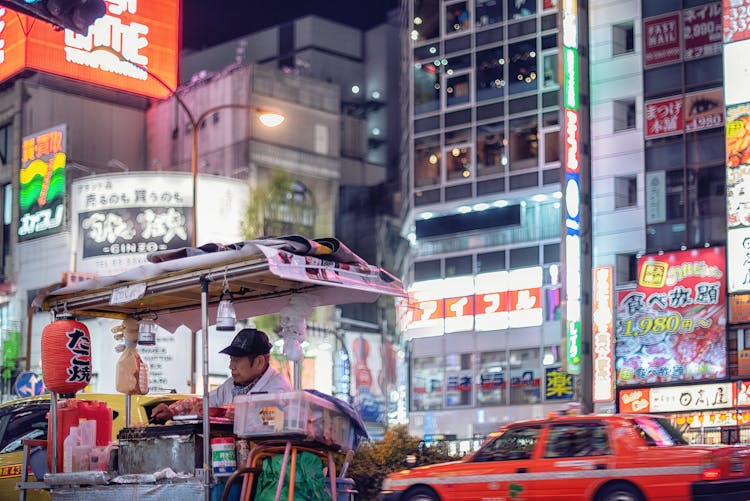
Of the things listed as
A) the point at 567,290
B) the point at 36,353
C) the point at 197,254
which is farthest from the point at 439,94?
the point at 197,254

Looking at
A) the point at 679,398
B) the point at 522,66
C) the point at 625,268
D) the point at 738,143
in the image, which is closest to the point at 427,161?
the point at 522,66

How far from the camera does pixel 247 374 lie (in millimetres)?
11141

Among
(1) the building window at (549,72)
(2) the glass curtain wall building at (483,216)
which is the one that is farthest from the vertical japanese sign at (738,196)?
(1) the building window at (549,72)

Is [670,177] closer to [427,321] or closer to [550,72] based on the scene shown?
[550,72]

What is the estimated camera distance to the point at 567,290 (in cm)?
3909

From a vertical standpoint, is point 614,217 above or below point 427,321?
above

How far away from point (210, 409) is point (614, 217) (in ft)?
106

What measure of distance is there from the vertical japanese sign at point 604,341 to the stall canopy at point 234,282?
28092 mm

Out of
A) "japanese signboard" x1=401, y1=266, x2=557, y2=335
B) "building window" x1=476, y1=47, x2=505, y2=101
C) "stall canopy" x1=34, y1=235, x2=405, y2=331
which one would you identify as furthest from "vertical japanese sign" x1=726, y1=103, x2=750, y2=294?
"stall canopy" x1=34, y1=235, x2=405, y2=331

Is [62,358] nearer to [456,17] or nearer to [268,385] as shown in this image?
[268,385]

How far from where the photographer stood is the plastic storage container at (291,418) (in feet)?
31.8

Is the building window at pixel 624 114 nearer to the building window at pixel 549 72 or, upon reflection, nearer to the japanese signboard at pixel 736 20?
the building window at pixel 549 72

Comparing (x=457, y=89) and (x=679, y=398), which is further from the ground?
(x=457, y=89)

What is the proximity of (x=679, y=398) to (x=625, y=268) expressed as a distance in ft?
15.9
